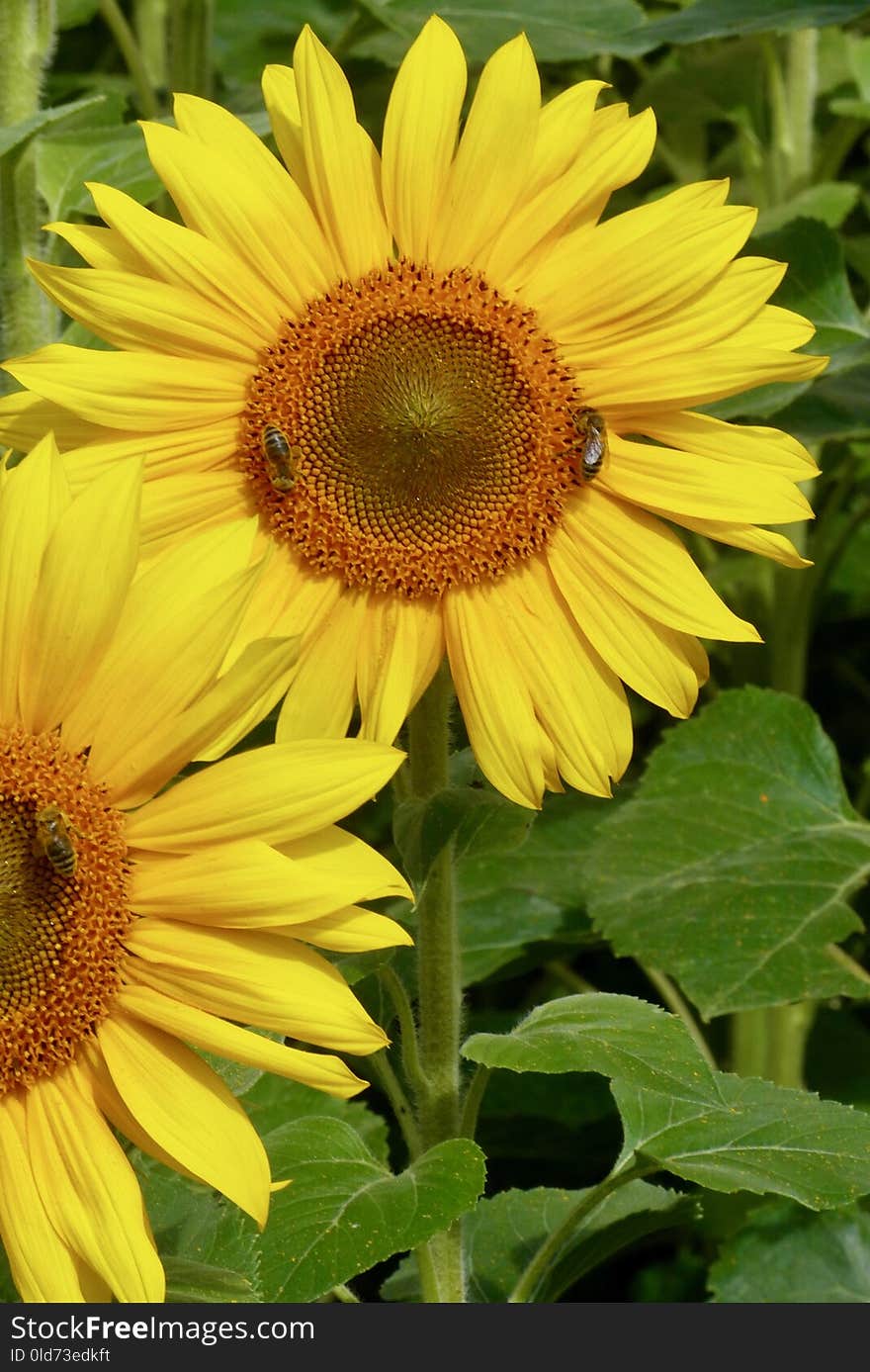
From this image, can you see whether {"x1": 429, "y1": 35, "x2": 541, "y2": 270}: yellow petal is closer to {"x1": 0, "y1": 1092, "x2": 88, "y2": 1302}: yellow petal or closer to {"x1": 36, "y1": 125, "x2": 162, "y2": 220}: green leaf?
{"x1": 36, "y1": 125, "x2": 162, "y2": 220}: green leaf

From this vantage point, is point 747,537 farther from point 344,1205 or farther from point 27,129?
point 27,129

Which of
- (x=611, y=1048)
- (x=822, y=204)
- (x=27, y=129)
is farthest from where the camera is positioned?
(x=822, y=204)

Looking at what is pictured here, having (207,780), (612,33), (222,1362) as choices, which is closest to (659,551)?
(207,780)

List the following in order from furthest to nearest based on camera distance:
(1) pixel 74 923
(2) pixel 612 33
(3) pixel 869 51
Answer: (3) pixel 869 51 → (2) pixel 612 33 → (1) pixel 74 923

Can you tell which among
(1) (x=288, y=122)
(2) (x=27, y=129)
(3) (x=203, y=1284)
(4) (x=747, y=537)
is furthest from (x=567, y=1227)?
(2) (x=27, y=129)

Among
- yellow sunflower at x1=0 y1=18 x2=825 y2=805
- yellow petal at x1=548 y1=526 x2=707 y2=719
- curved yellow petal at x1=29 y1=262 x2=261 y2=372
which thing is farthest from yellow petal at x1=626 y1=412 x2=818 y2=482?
curved yellow petal at x1=29 y1=262 x2=261 y2=372

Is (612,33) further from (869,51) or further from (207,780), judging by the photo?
(207,780)
